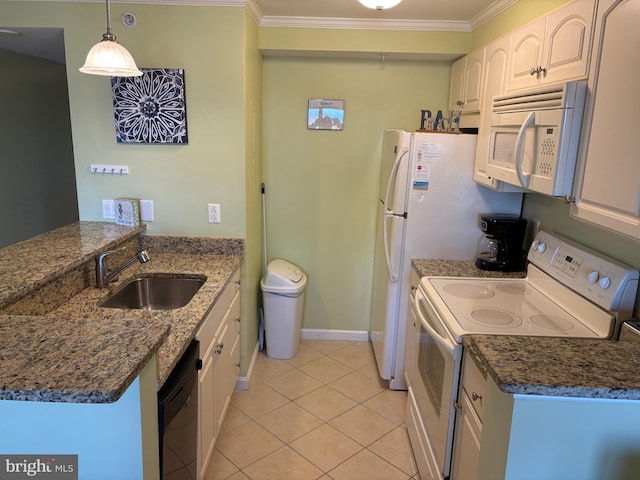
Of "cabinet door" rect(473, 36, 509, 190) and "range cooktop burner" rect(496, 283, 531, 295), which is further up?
"cabinet door" rect(473, 36, 509, 190)

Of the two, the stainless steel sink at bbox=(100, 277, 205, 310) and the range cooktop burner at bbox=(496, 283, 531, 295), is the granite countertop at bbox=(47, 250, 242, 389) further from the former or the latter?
the range cooktop burner at bbox=(496, 283, 531, 295)

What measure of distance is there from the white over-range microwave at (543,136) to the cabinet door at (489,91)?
186 millimetres

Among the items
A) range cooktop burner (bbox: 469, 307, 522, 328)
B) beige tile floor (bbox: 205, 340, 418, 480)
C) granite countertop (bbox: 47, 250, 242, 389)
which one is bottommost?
beige tile floor (bbox: 205, 340, 418, 480)

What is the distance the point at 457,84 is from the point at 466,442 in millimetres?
2317

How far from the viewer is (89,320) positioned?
127 centimetres

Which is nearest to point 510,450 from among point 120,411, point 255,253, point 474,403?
point 474,403

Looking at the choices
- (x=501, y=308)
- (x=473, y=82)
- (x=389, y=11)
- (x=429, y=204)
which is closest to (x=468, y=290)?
(x=501, y=308)

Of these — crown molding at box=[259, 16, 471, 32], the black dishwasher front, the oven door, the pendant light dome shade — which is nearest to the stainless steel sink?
the black dishwasher front

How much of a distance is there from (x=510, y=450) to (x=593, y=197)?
2.91 feet

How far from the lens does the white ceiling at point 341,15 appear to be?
250 centimetres

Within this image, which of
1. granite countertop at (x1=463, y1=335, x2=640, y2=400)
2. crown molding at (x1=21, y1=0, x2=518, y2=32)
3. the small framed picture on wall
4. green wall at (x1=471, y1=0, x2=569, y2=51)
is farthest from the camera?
the small framed picture on wall

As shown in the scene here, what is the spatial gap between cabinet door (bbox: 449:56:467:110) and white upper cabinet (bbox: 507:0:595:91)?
79 centimetres

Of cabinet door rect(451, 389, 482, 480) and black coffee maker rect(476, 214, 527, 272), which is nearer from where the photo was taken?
cabinet door rect(451, 389, 482, 480)

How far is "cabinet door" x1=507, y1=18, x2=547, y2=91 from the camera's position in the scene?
190 cm
